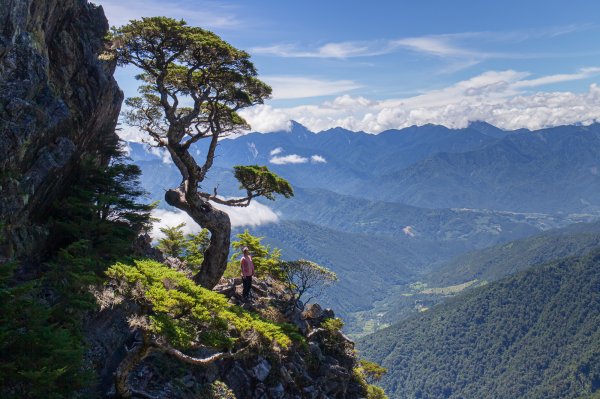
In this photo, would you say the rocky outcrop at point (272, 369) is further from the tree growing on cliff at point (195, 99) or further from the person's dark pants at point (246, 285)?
the tree growing on cliff at point (195, 99)

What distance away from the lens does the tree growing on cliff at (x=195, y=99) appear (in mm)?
27562

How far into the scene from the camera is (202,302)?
19.1 m

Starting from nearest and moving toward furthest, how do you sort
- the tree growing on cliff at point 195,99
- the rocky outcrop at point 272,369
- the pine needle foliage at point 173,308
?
the pine needle foliage at point 173,308
the rocky outcrop at point 272,369
the tree growing on cliff at point 195,99

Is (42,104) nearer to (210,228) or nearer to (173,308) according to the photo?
(210,228)

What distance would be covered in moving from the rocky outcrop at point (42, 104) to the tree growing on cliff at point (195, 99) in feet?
10.9

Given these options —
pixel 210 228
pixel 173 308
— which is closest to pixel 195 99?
pixel 210 228

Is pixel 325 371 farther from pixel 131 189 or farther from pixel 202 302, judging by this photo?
pixel 131 189

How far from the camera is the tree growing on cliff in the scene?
27.6m

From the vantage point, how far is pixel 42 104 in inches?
997

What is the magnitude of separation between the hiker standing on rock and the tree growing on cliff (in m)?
1.81

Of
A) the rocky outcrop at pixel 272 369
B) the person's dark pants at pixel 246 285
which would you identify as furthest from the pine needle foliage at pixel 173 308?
the person's dark pants at pixel 246 285

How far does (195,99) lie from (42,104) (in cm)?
922

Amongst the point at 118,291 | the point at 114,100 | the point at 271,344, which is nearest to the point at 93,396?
the point at 118,291

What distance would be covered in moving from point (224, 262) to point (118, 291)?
12703 millimetres
